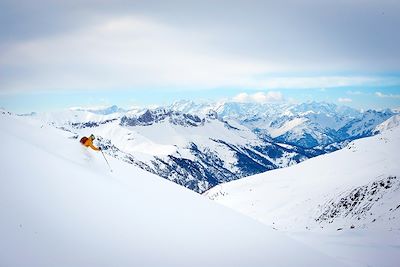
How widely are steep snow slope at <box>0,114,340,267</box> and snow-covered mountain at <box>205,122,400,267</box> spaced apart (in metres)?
6.70

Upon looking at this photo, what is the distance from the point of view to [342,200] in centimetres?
3319

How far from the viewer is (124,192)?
1262 centimetres

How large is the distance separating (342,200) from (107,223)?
95.6ft

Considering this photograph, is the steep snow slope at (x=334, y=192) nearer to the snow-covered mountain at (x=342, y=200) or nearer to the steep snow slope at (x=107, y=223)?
the snow-covered mountain at (x=342, y=200)

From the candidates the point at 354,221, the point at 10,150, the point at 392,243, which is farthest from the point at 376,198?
the point at 10,150

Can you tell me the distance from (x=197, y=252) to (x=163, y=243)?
1.10 meters

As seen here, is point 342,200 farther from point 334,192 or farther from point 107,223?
point 107,223

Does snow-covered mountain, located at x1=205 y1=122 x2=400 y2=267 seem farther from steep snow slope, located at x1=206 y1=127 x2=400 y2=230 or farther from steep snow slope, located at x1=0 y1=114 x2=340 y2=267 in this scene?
steep snow slope, located at x1=0 y1=114 x2=340 y2=267

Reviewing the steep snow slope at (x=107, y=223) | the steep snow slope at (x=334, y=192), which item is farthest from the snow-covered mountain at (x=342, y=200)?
the steep snow slope at (x=107, y=223)

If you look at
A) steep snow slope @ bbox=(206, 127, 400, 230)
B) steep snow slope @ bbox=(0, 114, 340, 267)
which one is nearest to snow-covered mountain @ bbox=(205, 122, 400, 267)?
steep snow slope @ bbox=(206, 127, 400, 230)

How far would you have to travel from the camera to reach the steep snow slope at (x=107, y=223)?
799cm

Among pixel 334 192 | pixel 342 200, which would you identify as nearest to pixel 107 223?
pixel 342 200

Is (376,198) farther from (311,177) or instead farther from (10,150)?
(10,150)

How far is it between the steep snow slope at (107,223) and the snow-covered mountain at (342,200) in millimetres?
6703
